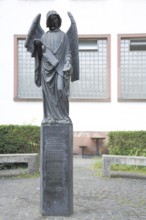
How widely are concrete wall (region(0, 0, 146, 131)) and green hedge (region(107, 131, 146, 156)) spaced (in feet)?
9.89

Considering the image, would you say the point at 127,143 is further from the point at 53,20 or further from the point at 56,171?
the point at 53,20

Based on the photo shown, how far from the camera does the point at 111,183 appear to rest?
30.6 ft

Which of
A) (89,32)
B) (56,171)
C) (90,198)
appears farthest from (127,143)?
(56,171)

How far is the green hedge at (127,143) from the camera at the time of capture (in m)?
12.2

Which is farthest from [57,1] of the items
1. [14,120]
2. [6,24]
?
[14,120]

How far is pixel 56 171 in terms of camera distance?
6336 mm

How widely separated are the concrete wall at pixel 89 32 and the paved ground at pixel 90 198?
519cm

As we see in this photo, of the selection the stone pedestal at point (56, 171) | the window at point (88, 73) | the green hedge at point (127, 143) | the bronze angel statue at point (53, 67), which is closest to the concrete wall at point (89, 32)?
the window at point (88, 73)

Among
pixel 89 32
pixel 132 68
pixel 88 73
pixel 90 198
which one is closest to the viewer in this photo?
pixel 90 198

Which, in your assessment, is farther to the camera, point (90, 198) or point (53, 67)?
point (90, 198)

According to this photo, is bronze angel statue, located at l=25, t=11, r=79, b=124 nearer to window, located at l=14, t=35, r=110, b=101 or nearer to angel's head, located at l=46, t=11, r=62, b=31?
angel's head, located at l=46, t=11, r=62, b=31

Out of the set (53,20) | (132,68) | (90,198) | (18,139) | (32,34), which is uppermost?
(132,68)

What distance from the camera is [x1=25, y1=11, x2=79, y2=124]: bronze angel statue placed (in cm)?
635

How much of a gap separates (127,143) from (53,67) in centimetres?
653
